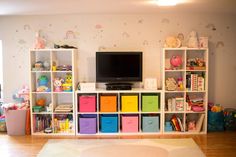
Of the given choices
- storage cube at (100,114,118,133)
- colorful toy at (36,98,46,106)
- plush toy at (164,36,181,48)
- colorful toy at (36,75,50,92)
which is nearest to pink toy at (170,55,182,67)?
plush toy at (164,36,181,48)

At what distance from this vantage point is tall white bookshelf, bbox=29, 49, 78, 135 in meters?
5.04

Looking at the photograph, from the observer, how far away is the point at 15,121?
5043 millimetres

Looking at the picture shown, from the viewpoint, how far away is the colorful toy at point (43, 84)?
5113 mm

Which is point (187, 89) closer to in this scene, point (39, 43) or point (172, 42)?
point (172, 42)

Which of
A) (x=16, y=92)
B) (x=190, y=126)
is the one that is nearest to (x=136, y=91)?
(x=190, y=126)

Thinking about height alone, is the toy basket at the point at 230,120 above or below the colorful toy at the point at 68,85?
below

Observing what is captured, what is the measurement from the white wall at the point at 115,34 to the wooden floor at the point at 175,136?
1.24m

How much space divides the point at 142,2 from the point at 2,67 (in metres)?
3.01

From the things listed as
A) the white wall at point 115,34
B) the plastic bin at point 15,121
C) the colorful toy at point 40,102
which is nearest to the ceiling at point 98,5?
the white wall at point 115,34

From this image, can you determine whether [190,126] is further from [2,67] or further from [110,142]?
[2,67]

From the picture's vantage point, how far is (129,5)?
430 cm

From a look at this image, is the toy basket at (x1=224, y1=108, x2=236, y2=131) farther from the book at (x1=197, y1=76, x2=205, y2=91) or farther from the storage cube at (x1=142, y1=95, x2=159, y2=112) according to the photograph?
the storage cube at (x1=142, y1=95, x2=159, y2=112)

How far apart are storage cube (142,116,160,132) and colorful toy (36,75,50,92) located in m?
1.83

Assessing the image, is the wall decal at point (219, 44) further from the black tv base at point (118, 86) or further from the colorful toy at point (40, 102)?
the colorful toy at point (40, 102)
